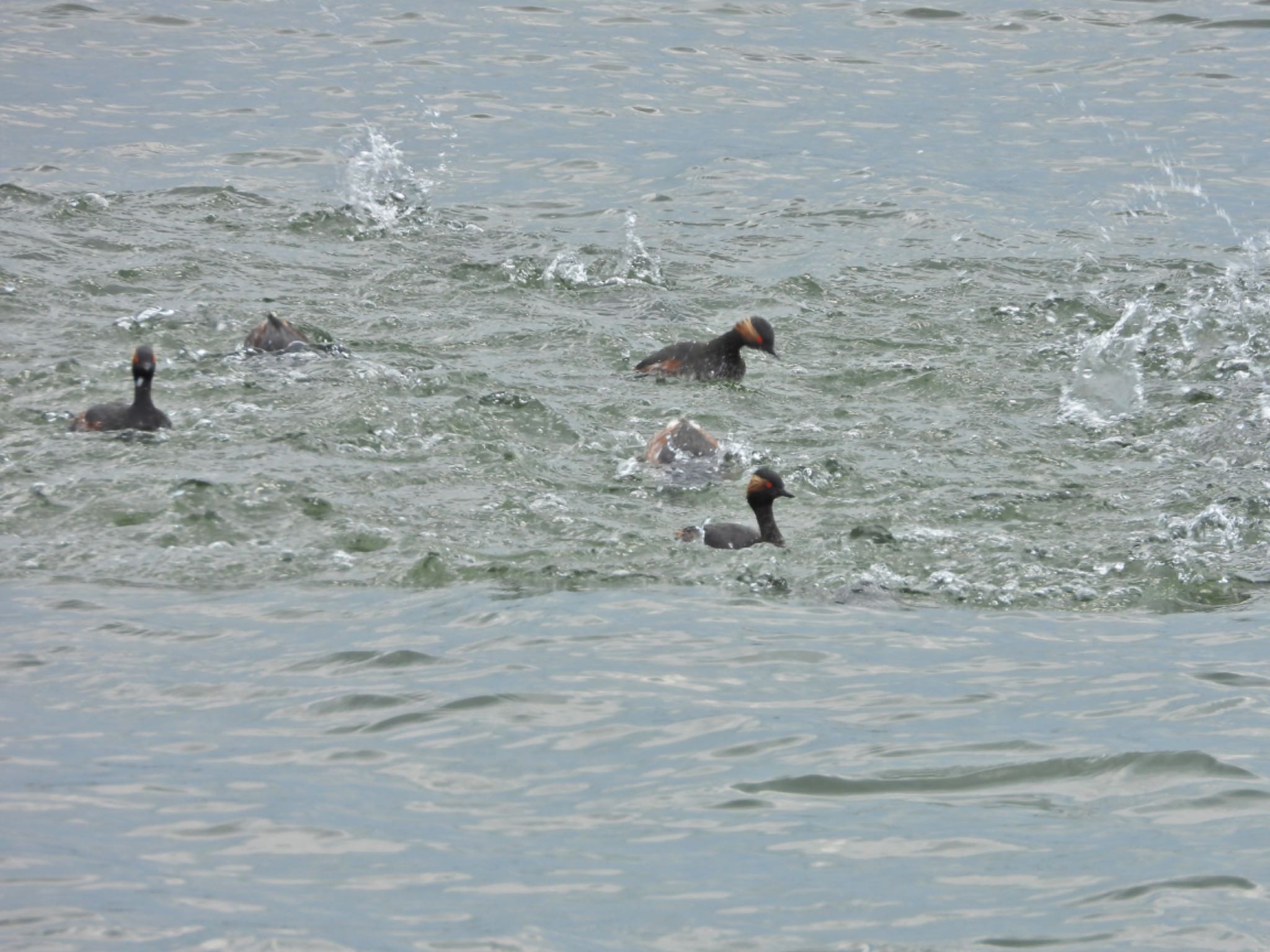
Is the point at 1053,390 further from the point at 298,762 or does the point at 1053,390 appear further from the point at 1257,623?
the point at 298,762

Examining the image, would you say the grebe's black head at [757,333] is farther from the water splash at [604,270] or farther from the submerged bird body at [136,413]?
the submerged bird body at [136,413]

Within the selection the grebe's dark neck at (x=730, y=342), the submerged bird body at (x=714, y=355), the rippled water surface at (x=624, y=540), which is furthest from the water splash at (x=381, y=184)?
the grebe's dark neck at (x=730, y=342)

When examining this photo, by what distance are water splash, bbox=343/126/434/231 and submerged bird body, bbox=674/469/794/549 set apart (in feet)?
27.9

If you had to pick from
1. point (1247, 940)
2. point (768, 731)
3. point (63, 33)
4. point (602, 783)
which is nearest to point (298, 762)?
point (602, 783)

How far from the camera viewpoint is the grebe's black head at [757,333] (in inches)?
557

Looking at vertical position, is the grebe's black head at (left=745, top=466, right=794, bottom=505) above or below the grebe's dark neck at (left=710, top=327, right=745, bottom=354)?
below

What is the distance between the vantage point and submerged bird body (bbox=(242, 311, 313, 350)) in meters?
13.4

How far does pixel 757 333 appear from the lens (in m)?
14.2

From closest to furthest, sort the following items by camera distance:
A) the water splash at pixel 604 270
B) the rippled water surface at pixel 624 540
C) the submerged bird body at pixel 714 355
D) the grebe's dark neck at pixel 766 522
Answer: the rippled water surface at pixel 624 540, the grebe's dark neck at pixel 766 522, the submerged bird body at pixel 714 355, the water splash at pixel 604 270

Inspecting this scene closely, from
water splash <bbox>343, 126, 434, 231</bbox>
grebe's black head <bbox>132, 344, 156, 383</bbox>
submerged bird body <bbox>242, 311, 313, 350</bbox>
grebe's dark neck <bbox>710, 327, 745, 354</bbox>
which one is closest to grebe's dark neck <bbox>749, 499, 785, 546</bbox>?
grebe's dark neck <bbox>710, 327, 745, 354</bbox>

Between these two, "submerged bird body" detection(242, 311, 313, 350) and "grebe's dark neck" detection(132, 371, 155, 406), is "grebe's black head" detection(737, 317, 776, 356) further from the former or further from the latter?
"grebe's dark neck" detection(132, 371, 155, 406)

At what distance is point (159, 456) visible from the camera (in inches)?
449

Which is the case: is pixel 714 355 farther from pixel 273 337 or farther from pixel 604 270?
pixel 273 337

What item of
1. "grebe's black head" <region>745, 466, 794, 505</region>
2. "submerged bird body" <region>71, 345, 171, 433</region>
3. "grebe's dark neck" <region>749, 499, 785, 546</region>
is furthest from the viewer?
"submerged bird body" <region>71, 345, 171, 433</region>
